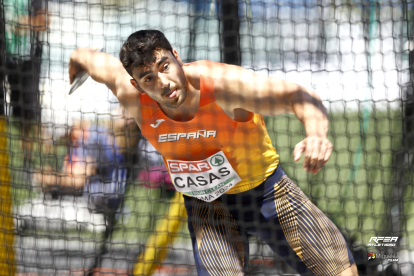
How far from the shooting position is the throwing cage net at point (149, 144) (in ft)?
7.09

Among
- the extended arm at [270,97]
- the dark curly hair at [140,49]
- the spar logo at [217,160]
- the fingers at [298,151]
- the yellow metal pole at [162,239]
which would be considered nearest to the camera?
the fingers at [298,151]

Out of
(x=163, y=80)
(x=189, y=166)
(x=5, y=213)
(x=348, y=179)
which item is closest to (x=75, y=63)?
(x=163, y=80)

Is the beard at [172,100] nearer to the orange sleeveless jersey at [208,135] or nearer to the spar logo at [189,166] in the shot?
the orange sleeveless jersey at [208,135]

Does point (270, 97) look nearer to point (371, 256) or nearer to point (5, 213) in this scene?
point (371, 256)

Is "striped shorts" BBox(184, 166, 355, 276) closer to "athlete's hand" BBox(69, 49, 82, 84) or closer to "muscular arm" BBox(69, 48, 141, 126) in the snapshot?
"muscular arm" BBox(69, 48, 141, 126)

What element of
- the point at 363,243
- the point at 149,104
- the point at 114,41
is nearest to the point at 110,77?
the point at 149,104

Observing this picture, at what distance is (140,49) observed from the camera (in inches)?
47.2

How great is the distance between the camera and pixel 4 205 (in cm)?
213

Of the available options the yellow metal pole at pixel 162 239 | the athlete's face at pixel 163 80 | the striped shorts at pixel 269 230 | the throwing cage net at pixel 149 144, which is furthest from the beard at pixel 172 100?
the yellow metal pole at pixel 162 239

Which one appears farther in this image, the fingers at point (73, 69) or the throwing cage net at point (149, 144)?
the throwing cage net at point (149, 144)

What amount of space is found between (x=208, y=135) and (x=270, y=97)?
0.27 metres

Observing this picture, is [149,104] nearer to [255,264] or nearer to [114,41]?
[114,41]

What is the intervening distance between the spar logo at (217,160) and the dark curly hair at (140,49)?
0.41m

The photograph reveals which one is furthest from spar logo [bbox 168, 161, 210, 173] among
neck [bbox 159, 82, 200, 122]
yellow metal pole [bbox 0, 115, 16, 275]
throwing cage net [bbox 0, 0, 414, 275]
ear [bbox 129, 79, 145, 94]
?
yellow metal pole [bbox 0, 115, 16, 275]
